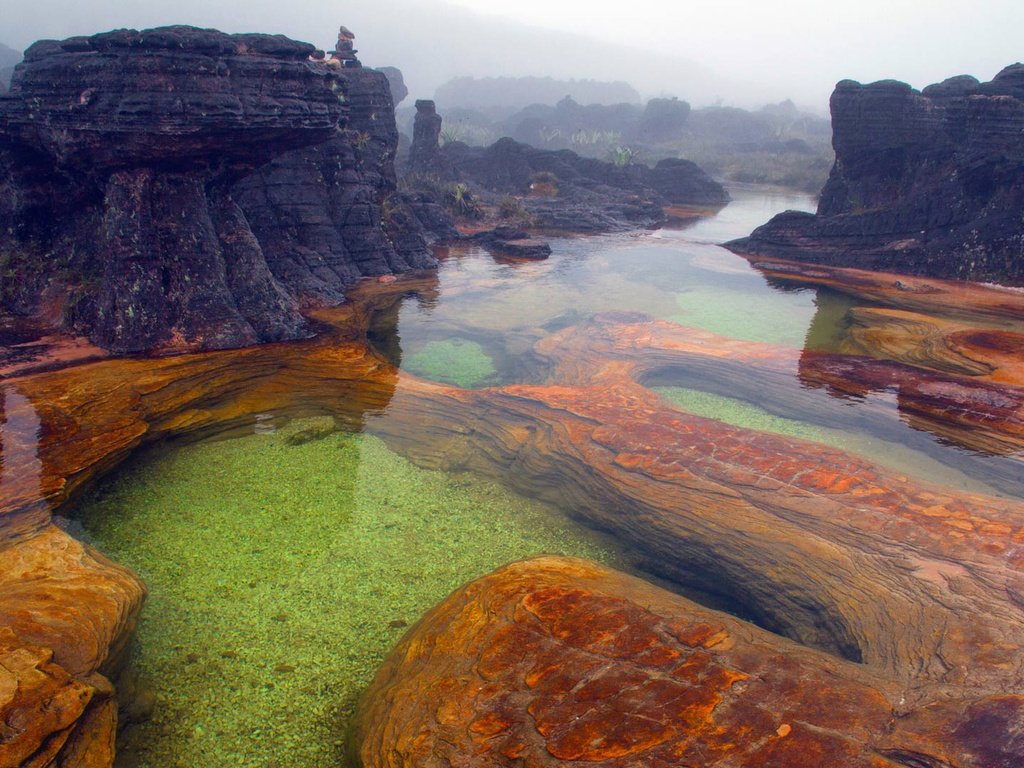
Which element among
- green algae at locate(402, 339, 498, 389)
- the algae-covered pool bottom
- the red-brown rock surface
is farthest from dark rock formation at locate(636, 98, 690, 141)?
the red-brown rock surface

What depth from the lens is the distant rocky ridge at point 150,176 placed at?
270 inches

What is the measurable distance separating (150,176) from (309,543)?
209 inches

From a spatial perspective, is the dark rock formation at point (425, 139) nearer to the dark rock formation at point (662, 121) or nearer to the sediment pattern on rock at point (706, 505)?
the sediment pattern on rock at point (706, 505)

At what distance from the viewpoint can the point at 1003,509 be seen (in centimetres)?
441

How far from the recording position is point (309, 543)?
4719mm

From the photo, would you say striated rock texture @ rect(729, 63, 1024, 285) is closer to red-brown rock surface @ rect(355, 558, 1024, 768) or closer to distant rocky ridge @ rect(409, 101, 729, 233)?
distant rocky ridge @ rect(409, 101, 729, 233)

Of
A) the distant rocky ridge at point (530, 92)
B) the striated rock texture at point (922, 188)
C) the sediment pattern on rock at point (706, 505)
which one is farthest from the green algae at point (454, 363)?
the distant rocky ridge at point (530, 92)

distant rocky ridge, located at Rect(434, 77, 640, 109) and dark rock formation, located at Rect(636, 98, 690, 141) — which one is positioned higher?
distant rocky ridge, located at Rect(434, 77, 640, 109)

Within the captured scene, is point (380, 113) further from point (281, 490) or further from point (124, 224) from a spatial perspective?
point (281, 490)

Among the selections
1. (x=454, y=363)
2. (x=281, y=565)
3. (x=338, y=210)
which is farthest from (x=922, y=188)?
(x=281, y=565)

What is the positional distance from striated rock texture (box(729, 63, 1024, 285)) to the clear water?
22.1 ft

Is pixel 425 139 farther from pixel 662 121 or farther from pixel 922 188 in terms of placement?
pixel 662 121

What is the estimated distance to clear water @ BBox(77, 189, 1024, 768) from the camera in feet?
10.8

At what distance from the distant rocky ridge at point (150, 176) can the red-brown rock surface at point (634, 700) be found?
5962 millimetres
